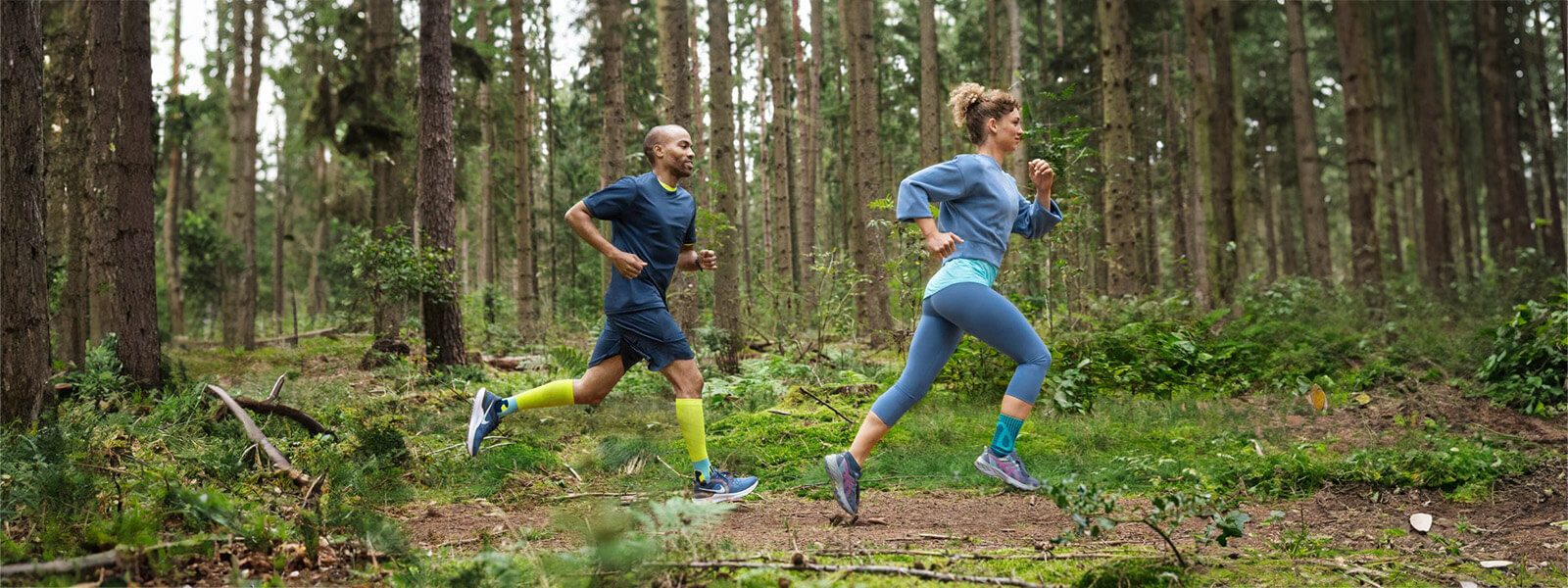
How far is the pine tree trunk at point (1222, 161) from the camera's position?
51.0 feet

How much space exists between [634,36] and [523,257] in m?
10.9

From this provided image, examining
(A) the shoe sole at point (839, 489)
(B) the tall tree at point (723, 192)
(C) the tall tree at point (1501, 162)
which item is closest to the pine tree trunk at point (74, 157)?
(B) the tall tree at point (723, 192)

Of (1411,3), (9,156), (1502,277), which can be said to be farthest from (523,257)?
(1411,3)

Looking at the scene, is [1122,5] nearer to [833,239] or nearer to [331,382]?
[331,382]

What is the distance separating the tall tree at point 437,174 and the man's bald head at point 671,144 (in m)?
5.84

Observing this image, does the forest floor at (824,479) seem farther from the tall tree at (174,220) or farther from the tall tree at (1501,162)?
the tall tree at (174,220)

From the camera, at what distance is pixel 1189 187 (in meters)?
24.6

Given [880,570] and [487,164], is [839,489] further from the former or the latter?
[487,164]

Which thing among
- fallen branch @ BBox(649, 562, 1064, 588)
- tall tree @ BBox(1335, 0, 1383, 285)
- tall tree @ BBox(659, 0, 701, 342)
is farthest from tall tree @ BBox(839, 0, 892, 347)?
fallen branch @ BBox(649, 562, 1064, 588)

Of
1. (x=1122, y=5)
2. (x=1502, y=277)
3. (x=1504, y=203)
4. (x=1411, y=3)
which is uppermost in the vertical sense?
(x=1411, y=3)

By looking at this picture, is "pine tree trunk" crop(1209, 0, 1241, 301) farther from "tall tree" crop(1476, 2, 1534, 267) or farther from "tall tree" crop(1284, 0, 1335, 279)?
"tall tree" crop(1476, 2, 1534, 267)

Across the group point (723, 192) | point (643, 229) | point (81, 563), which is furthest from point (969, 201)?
point (723, 192)

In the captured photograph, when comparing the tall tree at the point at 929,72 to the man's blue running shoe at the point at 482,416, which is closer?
the man's blue running shoe at the point at 482,416

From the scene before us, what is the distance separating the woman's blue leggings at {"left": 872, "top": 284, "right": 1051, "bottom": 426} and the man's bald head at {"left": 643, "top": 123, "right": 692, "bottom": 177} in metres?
1.52
